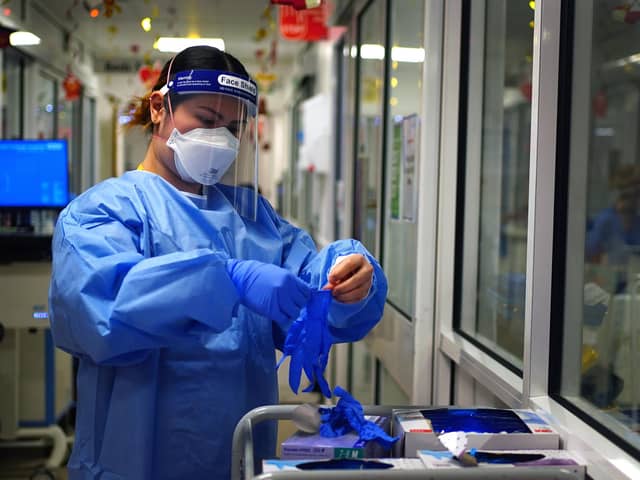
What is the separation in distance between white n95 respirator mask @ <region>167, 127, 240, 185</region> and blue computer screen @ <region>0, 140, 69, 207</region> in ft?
7.91

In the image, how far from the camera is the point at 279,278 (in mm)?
1357

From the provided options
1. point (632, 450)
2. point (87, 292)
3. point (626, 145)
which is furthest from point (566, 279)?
point (626, 145)

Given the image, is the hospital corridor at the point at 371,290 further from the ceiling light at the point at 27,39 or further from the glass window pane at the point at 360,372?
the ceiling light at the point at 27,39

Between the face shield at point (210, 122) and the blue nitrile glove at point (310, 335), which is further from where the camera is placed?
the face shield at point (210, 122)

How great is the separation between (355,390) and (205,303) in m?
3.26

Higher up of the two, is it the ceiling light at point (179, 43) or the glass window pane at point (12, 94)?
the glass window pane at point (12, 94)

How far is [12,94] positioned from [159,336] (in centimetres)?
585

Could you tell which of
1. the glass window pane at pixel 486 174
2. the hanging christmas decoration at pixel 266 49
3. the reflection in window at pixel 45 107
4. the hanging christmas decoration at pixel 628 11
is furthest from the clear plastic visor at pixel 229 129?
the reflection in window at pixel 45 107

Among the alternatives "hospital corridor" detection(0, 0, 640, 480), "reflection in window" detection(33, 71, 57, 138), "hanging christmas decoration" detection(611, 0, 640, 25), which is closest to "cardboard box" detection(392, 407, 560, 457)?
"hospital corridor" detection(0, 0, 640, 480)

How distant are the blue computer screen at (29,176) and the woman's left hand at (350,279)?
2770 millimetres

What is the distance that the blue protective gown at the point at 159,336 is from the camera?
143 cm

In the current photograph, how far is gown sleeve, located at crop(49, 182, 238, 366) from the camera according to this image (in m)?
1.37

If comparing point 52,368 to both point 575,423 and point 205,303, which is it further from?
point 575,423

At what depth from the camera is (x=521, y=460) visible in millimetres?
1251
